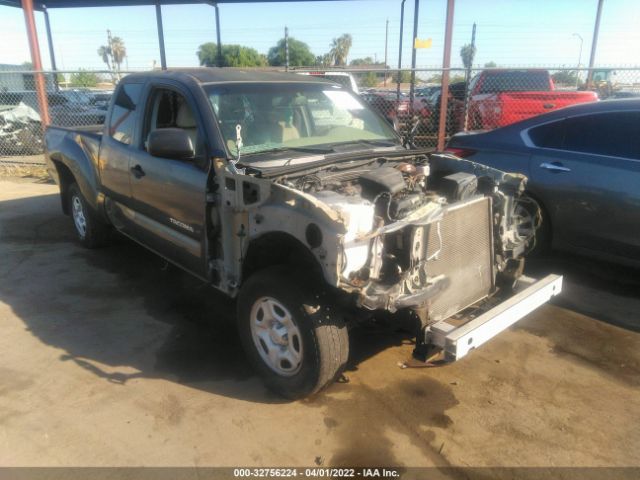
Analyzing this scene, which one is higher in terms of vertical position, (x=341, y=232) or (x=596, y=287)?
(x=341, y=232)

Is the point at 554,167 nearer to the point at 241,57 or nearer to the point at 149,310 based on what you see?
the point at 149,310

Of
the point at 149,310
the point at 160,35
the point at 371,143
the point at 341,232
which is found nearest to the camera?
the point at 341,232

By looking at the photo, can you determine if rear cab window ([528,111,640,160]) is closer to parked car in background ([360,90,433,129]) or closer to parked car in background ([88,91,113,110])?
parked car in background ([360,90,433,129])

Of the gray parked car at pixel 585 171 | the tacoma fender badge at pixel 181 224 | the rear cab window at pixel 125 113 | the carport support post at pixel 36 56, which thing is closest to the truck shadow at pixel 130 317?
the tacoma fender badge at pixel 181 224

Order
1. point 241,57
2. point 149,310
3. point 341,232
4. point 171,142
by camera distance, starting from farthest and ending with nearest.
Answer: point 241,57 → point 149,310 → point 171,142 → point 341,232

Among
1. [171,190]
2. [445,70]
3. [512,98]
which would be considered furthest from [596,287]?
[512,98]

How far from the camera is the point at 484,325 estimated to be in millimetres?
2865

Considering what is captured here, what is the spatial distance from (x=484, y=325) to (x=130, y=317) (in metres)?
2.94

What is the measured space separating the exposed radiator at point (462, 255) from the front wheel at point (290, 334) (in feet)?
1.99

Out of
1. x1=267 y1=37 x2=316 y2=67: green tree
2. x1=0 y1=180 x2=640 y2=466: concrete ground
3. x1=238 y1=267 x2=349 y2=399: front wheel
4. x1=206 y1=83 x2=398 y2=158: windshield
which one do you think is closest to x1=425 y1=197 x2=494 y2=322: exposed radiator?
x1=0 y1=180 x2=640 y2=466: concrete ground

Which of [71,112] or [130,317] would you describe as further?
[71,112]

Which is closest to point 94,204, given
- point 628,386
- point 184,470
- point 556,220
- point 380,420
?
point 184,470

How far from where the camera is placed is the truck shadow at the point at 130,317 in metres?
3.52

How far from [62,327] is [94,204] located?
166 centimetres
